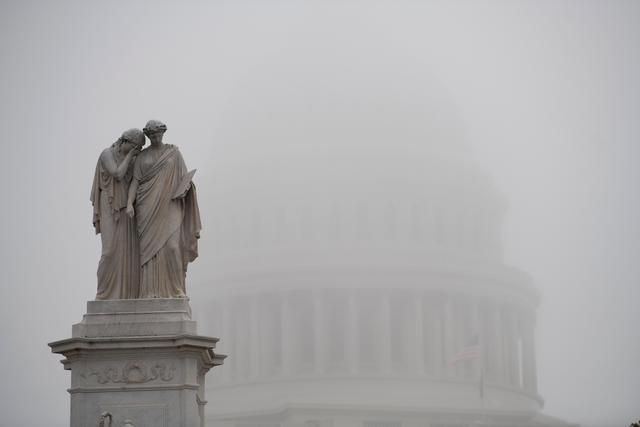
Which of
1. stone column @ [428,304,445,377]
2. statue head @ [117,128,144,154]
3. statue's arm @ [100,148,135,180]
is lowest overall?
statue's arm @ [100,148,135,180]

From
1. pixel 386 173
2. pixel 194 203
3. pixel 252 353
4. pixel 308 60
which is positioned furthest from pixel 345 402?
pixel 194 203

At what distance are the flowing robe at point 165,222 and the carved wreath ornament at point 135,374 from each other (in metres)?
1.04

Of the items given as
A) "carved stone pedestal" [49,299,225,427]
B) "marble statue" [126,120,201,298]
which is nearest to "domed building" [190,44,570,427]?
"marble statue" [126,120,201,298]

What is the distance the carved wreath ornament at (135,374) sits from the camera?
1808 centimetres

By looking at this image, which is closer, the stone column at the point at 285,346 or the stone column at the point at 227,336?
the stone column at the point at 285,346

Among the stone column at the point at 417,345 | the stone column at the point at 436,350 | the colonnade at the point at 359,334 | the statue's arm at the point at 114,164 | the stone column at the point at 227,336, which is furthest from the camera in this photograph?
the stone column at the point at 227,336

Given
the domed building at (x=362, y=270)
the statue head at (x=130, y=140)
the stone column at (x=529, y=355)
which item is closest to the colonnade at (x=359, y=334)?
the domed building at (x=362, y=270)

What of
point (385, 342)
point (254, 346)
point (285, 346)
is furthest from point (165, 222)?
point (254, 346)

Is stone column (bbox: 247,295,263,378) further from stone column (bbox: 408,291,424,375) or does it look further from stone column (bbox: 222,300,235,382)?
stone column (bbox: 408,291,424,375)

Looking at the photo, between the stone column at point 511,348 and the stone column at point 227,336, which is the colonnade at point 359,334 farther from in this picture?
the stone column at point 511,348

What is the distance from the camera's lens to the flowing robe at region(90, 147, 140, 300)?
1889 cm

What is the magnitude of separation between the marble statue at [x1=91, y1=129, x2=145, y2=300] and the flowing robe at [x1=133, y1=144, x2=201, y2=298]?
0.51 ft

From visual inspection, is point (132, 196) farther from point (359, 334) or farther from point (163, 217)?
point (359, 334)

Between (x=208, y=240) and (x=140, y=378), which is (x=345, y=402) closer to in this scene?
(x=208, y=240)
